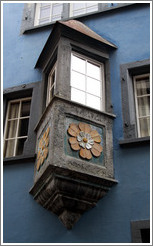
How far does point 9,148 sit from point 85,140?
2.40 meters

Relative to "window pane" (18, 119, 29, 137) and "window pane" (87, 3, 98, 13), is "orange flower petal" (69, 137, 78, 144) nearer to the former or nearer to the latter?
"window pane" (18, 119, 29, 137)

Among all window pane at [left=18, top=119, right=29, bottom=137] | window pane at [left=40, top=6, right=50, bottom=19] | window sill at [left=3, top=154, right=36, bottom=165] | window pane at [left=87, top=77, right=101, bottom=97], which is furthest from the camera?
window pane at [left=40, top=6, right=50, bottom=19]

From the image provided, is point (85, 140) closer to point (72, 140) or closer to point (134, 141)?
point (72, 140)

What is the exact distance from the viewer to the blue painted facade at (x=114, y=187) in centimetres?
709

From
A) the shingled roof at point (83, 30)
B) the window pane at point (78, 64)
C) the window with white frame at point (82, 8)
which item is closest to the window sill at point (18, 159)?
the window pane at point (78, 64)

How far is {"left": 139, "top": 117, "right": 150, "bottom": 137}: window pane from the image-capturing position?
8.25 m

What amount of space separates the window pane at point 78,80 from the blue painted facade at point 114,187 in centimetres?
66

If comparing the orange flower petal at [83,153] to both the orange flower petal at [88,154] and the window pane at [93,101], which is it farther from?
the window pane at [93,101]

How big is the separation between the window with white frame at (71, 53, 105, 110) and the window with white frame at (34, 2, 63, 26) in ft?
8.99

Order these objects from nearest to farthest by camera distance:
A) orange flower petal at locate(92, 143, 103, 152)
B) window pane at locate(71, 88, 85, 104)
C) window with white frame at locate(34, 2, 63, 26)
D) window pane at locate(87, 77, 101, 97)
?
orange flower petal at locate(92, 143, 103, 152) → window pane at locate(71, 88, 85, 104) → window pane at locate(87, 77, 101, 97) → window with white frame at locate(34, 2, 63, 26)

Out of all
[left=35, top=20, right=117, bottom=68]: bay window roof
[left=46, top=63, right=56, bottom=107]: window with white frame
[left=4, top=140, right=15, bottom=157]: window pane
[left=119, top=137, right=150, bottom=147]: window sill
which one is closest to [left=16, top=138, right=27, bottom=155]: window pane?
[left=4, top=140, right=15, bottom=157]: window pane

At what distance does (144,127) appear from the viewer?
8328 mm

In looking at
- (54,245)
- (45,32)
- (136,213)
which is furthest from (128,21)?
(54,245)

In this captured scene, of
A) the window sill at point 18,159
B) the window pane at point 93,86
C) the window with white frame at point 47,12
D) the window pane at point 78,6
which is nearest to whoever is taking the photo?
the window sill at point 18,159
